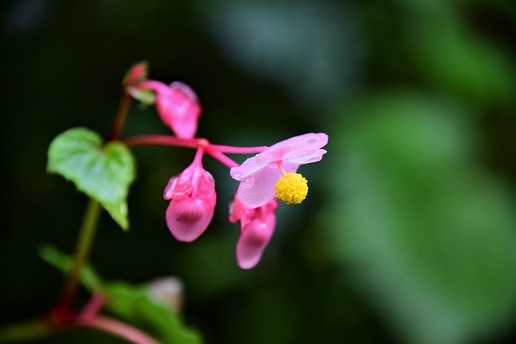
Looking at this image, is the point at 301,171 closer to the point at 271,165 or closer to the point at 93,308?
the point at 93,308

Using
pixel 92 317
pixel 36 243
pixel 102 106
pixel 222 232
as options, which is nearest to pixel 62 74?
pixel 102 106

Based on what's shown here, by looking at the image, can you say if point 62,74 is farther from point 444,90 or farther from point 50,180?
point 444,90

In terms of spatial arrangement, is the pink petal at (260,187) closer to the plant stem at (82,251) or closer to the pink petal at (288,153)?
the pink petal at (288,153)

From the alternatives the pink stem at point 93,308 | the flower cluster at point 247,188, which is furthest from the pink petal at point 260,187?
the pink stem at point 93,308

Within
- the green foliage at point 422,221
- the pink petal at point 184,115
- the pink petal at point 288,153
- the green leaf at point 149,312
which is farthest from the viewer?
the green foliage at point 422,221

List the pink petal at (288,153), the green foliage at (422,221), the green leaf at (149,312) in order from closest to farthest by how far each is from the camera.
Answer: the pink petal at (288,153) < the green leaf at (149,312) < the green foliage at (422,221)

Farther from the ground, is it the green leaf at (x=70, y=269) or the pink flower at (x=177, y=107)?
the pink flower at (x=177, y=107)

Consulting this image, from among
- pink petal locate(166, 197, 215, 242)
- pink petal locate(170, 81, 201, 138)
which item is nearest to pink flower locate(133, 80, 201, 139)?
pink petal locate(170, 81, 201, 138)

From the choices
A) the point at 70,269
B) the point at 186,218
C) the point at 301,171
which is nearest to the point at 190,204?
the point at 186,218
